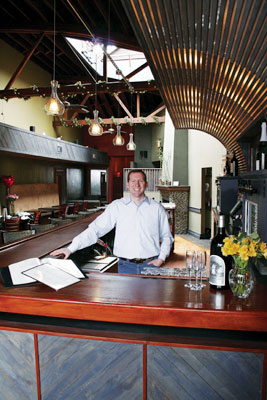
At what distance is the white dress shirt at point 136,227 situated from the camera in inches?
108

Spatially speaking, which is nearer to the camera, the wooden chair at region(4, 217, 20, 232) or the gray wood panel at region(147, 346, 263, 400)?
the gray wood panel at region(147, 346, 263, 400)

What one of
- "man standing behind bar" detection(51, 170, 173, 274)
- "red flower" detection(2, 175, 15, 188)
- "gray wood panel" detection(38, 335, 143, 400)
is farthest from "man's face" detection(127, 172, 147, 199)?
"red flower" detection(2, 175, 15, 188)

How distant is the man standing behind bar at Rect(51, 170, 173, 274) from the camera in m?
2.74

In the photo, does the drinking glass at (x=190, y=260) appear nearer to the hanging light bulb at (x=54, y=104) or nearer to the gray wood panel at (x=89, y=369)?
the gray wood panel at (x=89, y=369)

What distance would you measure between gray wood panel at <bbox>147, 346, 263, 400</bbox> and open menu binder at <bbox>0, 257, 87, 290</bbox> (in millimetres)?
664

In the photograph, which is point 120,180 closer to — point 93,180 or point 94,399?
point 93,180

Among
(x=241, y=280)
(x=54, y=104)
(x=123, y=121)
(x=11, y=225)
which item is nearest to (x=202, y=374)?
(x=241, y=280)

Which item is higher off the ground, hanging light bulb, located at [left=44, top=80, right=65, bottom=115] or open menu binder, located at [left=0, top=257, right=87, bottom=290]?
hanging light bulb, located at [left=44, top=80, right=65, bottom=115]

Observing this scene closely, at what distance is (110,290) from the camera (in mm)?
1774

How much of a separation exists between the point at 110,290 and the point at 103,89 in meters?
6.20

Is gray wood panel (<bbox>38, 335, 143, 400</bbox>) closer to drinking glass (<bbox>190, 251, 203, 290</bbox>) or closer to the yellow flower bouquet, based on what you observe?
drinking glass (<bbox>190, 251, 203, 290</bbox>)

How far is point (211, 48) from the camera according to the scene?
227 centimetres

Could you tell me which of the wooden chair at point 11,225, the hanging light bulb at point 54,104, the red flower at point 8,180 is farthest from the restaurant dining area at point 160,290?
the red flower at point 8,180

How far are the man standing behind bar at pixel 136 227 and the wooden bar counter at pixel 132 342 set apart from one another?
2.91 ft
